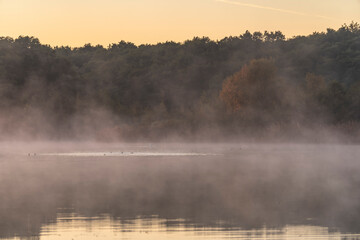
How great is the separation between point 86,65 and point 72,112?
32.6 metres

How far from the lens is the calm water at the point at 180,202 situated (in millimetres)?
16969

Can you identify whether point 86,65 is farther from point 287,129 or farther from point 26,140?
point 287,129

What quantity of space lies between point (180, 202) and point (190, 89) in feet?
297

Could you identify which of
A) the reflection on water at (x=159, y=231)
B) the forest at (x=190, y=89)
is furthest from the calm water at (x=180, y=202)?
the forest at (x=190, y=89)

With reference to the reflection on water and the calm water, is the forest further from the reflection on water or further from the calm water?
the reflection on water

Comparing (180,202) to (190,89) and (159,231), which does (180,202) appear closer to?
(159,231)

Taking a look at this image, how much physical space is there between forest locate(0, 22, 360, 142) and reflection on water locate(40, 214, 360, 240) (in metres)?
50.8

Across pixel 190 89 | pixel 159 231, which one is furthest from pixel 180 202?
pixel 190 89

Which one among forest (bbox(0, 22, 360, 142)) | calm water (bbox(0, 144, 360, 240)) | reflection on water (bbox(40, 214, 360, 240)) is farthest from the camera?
forest (bbox(0, 22, 360, 142))

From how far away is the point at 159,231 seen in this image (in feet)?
55.3

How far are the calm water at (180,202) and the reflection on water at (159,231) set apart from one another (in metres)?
0.02

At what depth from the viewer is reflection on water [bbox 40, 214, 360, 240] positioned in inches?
636

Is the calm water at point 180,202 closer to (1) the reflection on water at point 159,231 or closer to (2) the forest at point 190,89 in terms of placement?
(1) the reflection on water at point 159,231

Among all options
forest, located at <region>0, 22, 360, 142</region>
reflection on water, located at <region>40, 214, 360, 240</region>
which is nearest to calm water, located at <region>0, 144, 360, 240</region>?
reflection on water, located at <region>40, 214, 360, 240</region>
